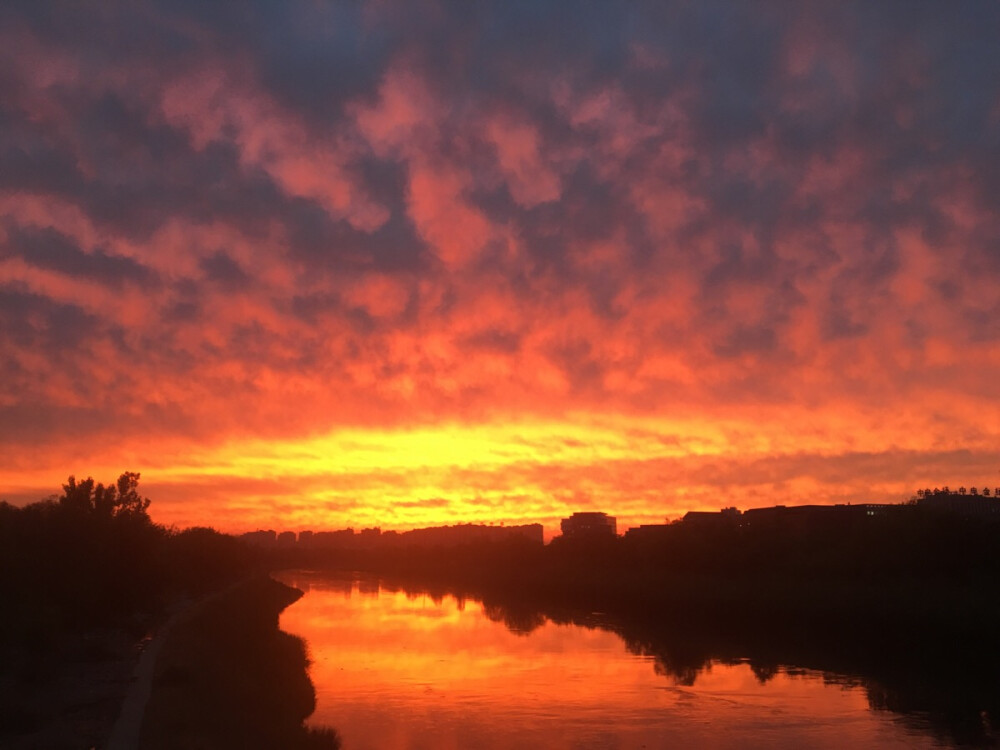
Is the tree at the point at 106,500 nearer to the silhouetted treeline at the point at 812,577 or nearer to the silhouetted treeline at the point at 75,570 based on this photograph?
the silhouetted treeline at the point at 75,570

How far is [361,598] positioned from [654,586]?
31594mm

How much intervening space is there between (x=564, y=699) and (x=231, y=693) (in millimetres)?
12540

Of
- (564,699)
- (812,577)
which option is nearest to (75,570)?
(564,699)

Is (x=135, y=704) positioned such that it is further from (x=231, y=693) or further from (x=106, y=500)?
(x=106, y=500)

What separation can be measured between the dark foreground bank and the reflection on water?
1.36 m

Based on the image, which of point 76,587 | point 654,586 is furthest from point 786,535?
point 76,587

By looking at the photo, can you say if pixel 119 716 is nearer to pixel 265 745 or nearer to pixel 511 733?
pixel 265 745

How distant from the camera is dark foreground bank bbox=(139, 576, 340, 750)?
25.8m

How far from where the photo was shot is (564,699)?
35.6 meters

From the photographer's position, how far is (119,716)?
28.5 m

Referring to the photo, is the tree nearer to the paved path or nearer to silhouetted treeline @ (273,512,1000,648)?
the paved path

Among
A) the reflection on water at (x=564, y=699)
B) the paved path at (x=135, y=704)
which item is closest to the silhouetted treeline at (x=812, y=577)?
the reflection on water at (x=564, y=699)

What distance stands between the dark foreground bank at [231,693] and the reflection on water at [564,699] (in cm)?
136

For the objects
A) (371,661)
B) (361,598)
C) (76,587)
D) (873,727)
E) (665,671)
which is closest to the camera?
(873,727)
